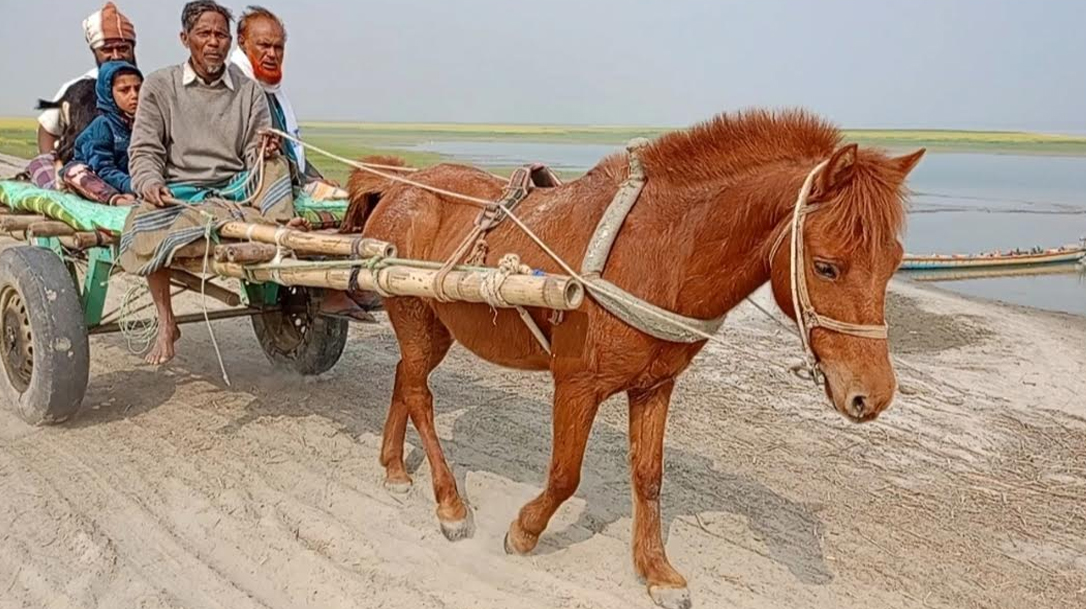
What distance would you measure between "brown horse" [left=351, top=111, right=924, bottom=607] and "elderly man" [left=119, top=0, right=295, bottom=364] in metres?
1.10

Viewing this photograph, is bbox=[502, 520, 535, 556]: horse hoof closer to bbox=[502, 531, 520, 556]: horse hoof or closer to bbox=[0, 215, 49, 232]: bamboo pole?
bbox=[502, 531, 520, 556]: horse hoof

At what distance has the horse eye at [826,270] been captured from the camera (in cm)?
300

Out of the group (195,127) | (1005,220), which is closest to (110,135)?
(195,127)

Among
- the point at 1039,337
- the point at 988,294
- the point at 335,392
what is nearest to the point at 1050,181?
the point at 988,294

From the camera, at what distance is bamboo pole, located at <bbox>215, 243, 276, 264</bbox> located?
4469 millimetres

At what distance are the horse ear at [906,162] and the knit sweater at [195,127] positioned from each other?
3.87 metres

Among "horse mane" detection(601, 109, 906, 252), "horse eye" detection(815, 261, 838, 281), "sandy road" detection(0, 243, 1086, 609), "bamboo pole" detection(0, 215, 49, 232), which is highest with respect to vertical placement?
"horse mane" detection(601, 109, 906, 252)

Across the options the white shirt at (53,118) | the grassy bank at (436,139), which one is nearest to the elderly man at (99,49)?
the white shirt at (53,118)

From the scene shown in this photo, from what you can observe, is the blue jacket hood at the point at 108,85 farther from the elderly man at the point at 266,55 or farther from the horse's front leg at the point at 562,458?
the horse's front leg at the point at 562,458

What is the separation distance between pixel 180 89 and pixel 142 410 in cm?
217

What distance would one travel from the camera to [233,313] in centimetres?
595

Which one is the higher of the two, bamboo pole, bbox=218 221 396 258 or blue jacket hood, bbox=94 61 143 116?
blue jacket hood, bbox=94 61 143 116

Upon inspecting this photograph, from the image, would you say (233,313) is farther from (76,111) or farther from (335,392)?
(76,111)

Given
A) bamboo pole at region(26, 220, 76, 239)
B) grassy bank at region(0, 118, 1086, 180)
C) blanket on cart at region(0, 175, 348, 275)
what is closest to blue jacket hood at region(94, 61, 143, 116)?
blanket on cart at region(0, 175, 348, 275)
